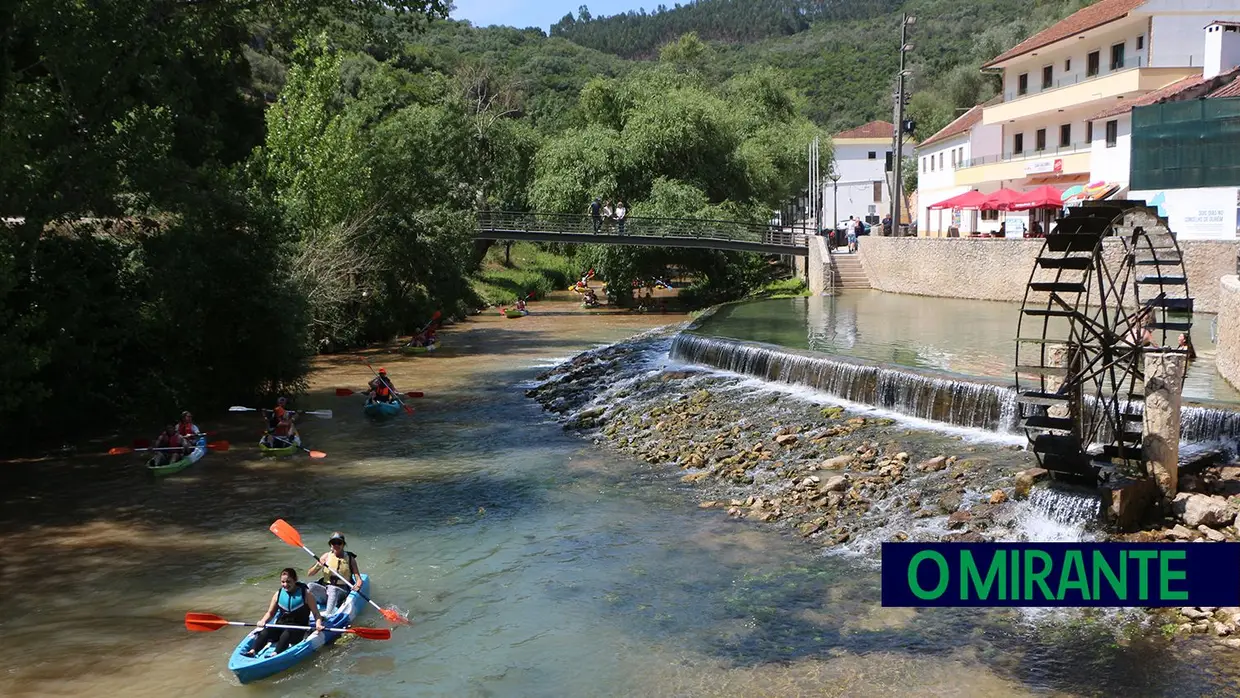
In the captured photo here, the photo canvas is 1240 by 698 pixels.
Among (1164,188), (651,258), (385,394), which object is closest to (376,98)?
(651,258)

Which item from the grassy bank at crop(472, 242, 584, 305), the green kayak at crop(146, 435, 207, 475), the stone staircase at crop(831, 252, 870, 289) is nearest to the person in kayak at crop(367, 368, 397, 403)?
the green kayak at crop(146, 435, 207, 475)

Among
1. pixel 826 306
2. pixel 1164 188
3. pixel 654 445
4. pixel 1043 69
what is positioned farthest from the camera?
pixel 1043 69

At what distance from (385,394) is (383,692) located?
14.9 meters

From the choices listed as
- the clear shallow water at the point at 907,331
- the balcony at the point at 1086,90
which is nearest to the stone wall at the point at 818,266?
the clear shallow water at the point at 907,331

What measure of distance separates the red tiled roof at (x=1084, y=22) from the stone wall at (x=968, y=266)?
11081 millimetres

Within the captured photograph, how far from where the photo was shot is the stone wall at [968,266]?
2803 centimetres

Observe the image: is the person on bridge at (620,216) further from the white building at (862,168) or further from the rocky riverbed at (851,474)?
the white building at (862,168)

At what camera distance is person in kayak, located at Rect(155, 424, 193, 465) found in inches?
756

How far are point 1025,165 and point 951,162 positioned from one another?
9.94m

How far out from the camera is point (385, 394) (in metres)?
24.6

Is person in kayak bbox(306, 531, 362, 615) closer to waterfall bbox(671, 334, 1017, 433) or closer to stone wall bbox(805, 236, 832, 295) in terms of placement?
waterfall bbox(671, 334, 1017, 433)

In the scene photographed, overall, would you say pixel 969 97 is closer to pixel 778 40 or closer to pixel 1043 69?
pixel 1043 69

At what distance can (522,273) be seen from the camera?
194ft

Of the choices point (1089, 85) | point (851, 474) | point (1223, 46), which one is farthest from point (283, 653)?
point (1089, 85)
